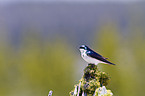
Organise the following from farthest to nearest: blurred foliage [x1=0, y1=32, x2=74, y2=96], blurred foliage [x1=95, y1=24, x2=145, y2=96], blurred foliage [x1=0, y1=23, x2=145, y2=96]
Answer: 1. blurred foliage [x1=0, y1=32, x2=74, y2=96]
2. blurred foliage [x1=0, y1=23, x2=145, y2=96]
3. blurred foliage [x1=95, y1=24, x2=145, y2=96]

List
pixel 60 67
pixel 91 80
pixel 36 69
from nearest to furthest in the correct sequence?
pixel 91 80 → pixel 60 67 → pixel 36 69

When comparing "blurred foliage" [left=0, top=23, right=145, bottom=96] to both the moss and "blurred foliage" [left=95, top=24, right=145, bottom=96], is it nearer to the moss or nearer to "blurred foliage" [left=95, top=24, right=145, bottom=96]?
"blurred foliage" [left=95, top=24, right=145, bottom=96]

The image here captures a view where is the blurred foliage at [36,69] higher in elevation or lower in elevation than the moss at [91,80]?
higher

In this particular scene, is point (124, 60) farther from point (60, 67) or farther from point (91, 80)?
point (91, 80)

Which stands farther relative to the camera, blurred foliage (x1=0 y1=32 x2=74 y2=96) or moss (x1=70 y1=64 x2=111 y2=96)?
blurred foliage (x1=0 y1=32 x2=74 y2=96)

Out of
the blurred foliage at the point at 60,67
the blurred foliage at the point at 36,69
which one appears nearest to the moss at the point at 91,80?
the blurred foliage at the point at 60,67

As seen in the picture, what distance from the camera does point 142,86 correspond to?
13672 millimetres

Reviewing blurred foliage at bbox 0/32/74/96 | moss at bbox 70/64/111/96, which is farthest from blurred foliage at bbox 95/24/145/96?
moss at bbox 70/64/111/96

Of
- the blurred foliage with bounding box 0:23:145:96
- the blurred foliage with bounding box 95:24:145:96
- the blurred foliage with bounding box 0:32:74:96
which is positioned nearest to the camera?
the blurred foliage with bounding box 95:24:145:96

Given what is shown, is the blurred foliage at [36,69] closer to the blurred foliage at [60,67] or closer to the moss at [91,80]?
the blurred foliage at [60,67]

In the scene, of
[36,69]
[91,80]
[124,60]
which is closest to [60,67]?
[36,69]

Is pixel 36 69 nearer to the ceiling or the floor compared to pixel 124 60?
nearer to the floor

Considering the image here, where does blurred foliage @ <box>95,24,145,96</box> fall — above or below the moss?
above

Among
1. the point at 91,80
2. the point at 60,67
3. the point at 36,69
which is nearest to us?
the point at 91,80
